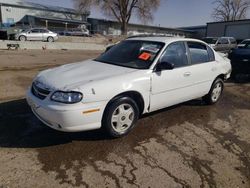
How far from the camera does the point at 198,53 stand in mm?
4957

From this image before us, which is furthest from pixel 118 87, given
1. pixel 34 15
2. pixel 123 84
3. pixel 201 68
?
pixel 34 15

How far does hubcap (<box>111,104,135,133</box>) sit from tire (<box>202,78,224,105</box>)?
2413 mm

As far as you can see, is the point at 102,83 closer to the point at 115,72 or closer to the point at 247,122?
the point at 115,72

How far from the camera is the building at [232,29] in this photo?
36.2m

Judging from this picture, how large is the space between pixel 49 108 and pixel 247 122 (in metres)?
3.77

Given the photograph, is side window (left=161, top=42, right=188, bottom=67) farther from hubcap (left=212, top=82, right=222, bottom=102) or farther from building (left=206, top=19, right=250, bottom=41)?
building (left=206, top=19, right=250, bottom=41)

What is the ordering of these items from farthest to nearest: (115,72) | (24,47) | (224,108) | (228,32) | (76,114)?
(228,32) → (24,47) → (224,108) → (115,72) → (76,114)

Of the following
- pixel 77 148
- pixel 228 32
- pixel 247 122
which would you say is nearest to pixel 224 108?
pixel 247 122

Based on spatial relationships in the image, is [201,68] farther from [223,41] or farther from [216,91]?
[223,41]

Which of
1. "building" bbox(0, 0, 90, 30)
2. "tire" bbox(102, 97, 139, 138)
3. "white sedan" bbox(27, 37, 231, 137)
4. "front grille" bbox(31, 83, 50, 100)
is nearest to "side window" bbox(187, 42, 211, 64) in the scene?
"white sedan" bbox(27, 37, 231, 137)

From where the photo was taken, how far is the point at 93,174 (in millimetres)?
2857

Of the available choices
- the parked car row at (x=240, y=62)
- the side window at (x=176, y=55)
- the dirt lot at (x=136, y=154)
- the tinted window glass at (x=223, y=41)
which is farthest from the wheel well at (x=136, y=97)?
the tinted window glass at (x=223, y=41)

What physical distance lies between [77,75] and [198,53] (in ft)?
8.77

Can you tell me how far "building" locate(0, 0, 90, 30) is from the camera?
1680 inches
